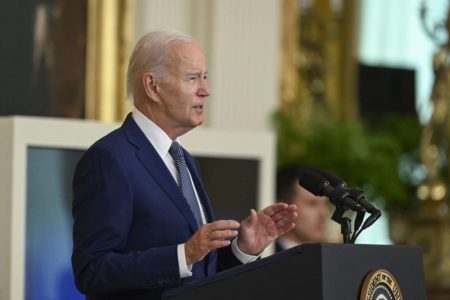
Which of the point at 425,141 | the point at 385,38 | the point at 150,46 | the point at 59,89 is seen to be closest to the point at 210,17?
the point at 59,89

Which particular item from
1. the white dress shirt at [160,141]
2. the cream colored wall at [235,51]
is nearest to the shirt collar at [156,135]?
the white dress shirt at [160,141]

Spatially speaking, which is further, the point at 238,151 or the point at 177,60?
the point at 238,151

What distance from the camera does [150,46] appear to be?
4.05m

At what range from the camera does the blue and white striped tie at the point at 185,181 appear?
410 centimetres

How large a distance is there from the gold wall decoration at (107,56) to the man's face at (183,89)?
337 centimetres

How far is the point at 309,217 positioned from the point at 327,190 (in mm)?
3617

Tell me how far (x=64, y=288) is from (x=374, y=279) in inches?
94.9

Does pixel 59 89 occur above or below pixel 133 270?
above

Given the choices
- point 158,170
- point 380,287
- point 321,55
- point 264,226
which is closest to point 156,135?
point 158,170

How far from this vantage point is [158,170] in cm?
401

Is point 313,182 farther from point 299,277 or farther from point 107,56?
point 107,56

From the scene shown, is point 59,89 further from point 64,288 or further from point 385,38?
point 385,38

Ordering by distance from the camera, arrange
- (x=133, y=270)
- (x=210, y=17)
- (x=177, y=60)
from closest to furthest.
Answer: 1. (x=133, y=270)
2. (x=177, y=60)
3. (x=210, y=17)

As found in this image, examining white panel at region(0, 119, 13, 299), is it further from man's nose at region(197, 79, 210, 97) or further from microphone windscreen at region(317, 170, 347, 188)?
microphone windscreen at region(317, 170, 347, 188)
